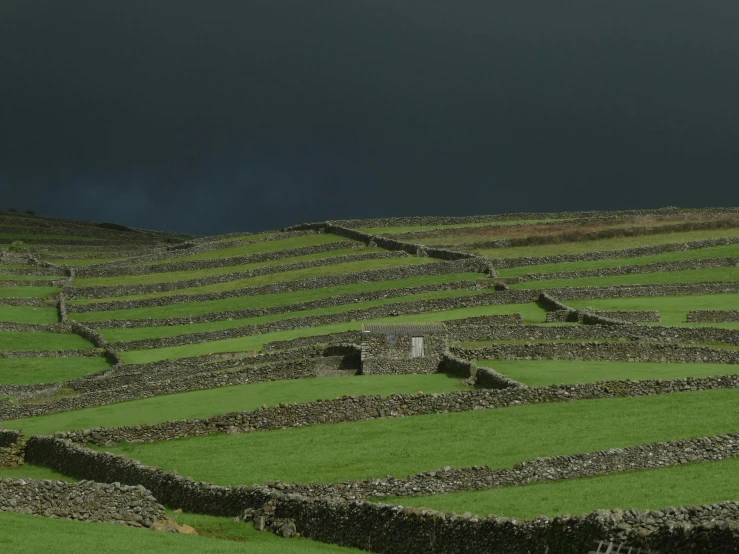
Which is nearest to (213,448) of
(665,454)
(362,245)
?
(665,454)

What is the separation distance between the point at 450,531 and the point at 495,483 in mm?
7017

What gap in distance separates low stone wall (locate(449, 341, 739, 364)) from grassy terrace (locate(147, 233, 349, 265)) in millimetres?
57636

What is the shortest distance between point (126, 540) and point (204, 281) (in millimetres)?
67406

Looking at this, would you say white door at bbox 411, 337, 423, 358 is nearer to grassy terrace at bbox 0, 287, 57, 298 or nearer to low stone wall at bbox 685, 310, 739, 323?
low stone wall at bbox 685, 310, 739, 323

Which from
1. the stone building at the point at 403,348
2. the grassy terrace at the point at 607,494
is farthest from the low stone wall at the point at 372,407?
the stone building at the point at 403,348

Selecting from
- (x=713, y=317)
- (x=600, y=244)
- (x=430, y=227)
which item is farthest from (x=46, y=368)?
(x=430, y=227)

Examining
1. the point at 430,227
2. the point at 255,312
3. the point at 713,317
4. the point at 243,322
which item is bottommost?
the point at 243,322

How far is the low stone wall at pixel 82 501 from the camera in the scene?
2588cm

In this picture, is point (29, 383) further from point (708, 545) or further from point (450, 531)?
point (708, 545)

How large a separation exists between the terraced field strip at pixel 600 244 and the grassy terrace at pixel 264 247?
20.9 m

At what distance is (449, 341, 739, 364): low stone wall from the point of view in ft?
155

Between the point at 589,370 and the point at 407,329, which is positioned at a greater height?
the point at 407,329

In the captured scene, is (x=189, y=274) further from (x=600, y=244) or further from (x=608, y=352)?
(x=608, y=352)

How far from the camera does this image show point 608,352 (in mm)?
47656
